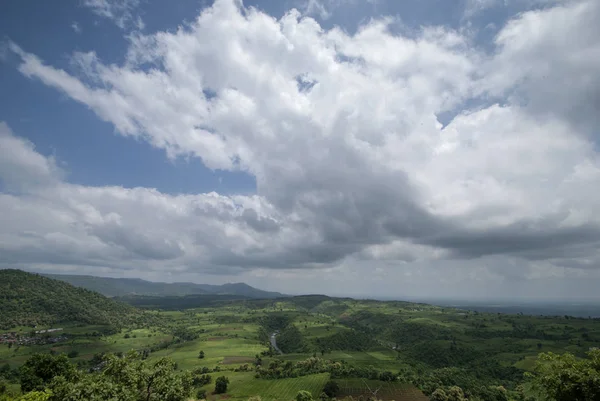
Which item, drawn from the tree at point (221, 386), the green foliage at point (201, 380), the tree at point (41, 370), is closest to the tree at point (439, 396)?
the tree at point (221, 386)

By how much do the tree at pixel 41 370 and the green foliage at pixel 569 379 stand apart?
113884mm

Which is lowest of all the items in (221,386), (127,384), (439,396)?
(221,386)

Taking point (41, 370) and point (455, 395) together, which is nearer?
point (41, 370)

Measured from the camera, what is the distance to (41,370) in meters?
93.8

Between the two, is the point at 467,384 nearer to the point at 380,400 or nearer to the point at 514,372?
the point at 514,372

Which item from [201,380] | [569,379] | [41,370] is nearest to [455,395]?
[569,379]

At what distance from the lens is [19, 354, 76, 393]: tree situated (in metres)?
90.2

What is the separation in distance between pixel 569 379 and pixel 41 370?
13022 cm

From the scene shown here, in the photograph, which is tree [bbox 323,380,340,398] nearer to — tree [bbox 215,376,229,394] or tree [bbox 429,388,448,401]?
tree [bbox 429,388,448,401]

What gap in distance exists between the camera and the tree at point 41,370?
9019 centimetres

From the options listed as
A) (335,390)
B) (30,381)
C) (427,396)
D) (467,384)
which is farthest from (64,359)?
(467,384)

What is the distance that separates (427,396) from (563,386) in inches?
4681

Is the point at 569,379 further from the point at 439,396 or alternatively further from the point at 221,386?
the point at 221,386

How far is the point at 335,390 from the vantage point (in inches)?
5763
